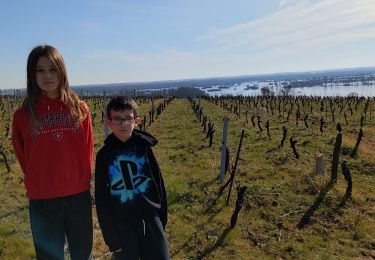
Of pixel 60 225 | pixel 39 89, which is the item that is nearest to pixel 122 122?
pixel 39 89

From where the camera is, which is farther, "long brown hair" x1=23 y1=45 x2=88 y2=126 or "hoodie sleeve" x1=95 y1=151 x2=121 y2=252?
"hoodie sleeve" x1=95 y1=151 x2=121 y2=252

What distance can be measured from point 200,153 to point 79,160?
8.59 m

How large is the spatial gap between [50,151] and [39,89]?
454 millimetres

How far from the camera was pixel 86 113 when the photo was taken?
2967 mm

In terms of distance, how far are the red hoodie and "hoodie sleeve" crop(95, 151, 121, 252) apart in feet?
0.45

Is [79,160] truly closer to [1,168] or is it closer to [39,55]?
[39,55]

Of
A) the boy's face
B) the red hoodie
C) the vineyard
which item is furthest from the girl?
the vineyard

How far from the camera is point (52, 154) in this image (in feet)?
8.95

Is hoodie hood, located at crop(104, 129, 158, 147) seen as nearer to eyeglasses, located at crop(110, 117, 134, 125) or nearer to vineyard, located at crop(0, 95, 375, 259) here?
eyeglasses, located at crop(110, 117, 134, 125)

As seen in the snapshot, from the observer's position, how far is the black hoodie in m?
2.92

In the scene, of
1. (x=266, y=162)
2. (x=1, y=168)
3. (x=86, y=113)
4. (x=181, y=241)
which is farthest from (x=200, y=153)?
(x=86, y=113)

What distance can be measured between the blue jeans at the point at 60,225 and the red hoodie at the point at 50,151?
7cm

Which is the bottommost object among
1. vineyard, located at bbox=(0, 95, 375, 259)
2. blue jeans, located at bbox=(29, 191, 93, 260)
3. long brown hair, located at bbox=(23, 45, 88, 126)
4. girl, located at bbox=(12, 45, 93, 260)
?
vineyard, located at bbox=(0, 95, 375, 259)

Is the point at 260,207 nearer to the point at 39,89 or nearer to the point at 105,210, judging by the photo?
the point at 105,210
